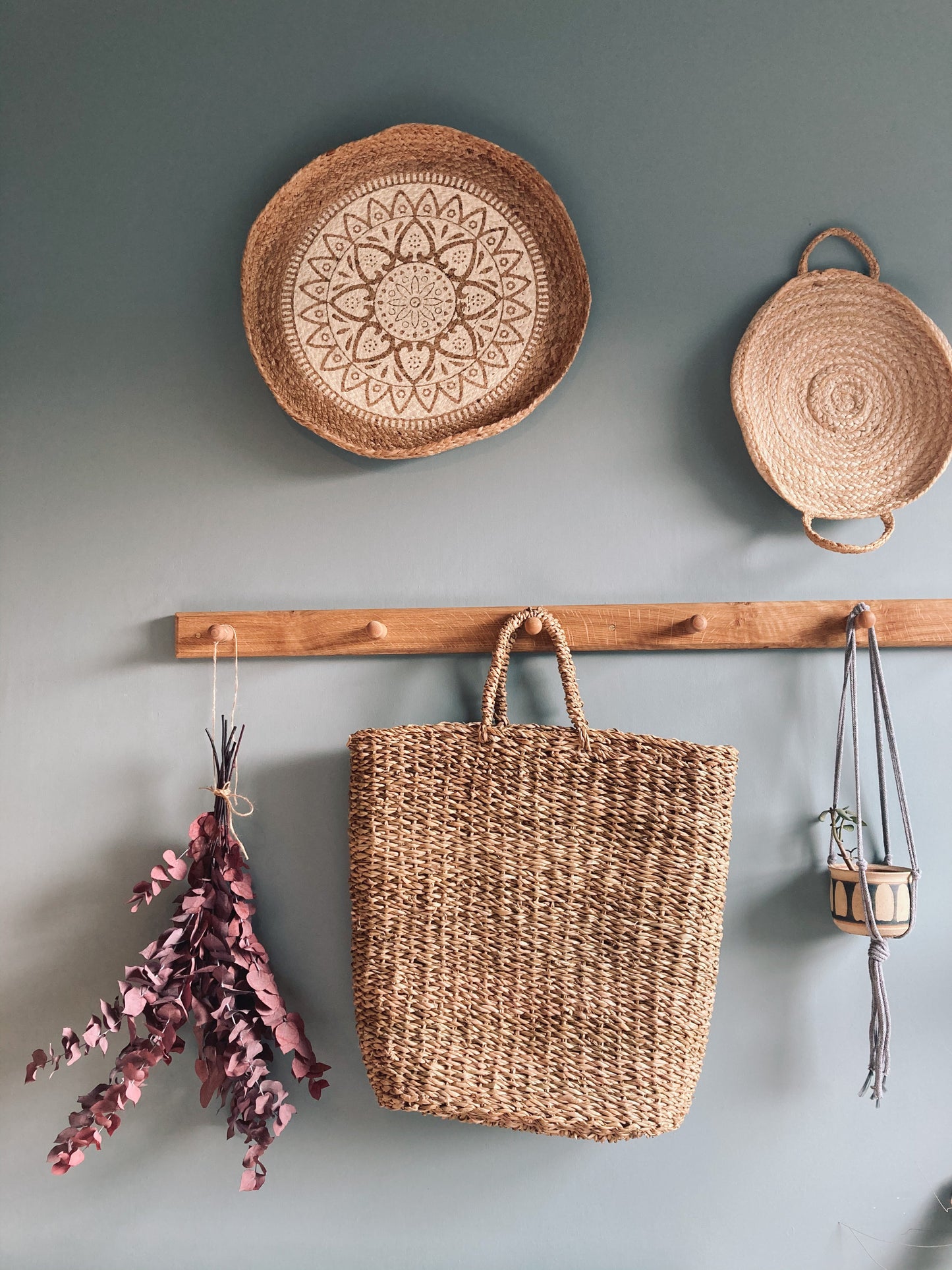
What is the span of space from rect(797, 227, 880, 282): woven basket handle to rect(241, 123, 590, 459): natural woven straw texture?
32 centimetres

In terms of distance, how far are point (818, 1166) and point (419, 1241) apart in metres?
0.57

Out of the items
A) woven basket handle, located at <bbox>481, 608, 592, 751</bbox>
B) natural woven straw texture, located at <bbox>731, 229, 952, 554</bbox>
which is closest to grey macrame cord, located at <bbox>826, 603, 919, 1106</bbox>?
natural woven straw texture, located at <bbox>731, 229, 952, 554</bbox>

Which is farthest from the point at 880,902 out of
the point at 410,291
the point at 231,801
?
the point at 410,291

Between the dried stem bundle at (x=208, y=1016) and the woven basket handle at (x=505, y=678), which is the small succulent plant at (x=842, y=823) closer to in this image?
the woven basket handle at (x=505, y=678)

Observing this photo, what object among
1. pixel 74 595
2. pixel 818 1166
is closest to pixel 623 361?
pixel 74 595

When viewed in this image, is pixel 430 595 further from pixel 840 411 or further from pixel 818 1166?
pixel 818 1166

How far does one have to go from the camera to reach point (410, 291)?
121 centimetres

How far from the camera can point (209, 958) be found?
1132 mm

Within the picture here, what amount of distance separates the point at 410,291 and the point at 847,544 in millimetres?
722

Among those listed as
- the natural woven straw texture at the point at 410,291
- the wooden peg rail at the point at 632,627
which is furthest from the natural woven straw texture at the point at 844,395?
the natural woven straw texture at the point at 410,291

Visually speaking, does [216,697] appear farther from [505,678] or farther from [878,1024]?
[878,1024]

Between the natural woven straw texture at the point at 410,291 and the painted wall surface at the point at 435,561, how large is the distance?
6 centimetres

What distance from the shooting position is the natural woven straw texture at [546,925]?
3.44 feet

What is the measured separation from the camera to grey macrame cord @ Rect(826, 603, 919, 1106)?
1.07m
